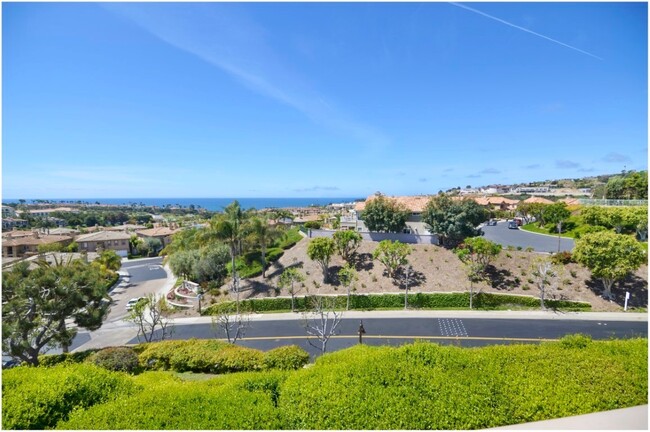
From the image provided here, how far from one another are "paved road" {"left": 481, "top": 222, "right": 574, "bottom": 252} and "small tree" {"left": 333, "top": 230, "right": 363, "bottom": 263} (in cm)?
1905

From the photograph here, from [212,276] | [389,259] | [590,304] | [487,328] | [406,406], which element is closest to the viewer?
[406,406]

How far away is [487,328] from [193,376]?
18546 mm

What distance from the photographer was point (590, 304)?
2427cm

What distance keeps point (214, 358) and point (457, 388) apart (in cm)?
977

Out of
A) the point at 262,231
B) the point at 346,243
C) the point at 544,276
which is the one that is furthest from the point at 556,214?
the point at 262,231

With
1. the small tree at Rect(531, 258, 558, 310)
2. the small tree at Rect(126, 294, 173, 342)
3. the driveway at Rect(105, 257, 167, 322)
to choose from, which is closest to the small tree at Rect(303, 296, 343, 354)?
the small tree at Rect(126, 294, 173, 342)

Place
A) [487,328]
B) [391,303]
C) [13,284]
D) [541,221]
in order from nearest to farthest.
→ [13,284] → [487,328] → [391,303] → [541,221]

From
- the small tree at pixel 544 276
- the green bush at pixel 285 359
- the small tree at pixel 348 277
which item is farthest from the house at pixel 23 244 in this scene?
the small tree at pixel 544 276

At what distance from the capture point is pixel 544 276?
24094 millimetres

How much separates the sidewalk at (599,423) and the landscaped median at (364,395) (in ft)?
3.13

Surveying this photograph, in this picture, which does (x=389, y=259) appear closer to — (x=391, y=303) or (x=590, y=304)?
(x=391, y=303)

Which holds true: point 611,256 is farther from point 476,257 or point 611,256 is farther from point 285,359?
point 285,359

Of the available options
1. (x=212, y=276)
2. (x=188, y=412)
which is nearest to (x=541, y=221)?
(x=212, y=276)

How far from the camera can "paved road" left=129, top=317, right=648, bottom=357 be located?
63.4 feet
